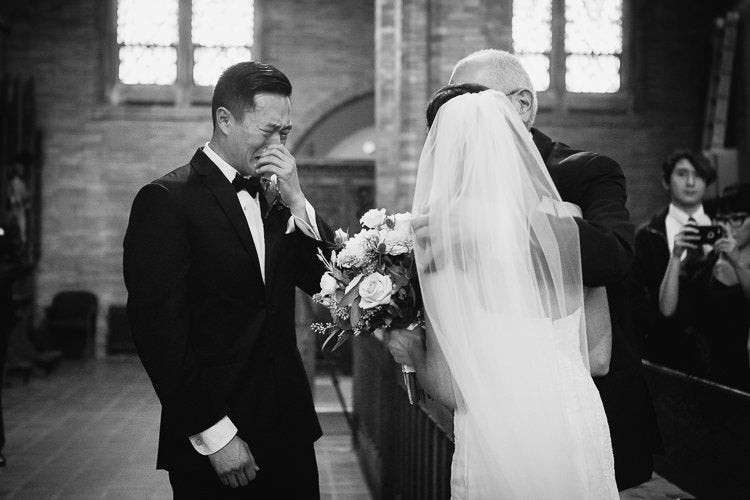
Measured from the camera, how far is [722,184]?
10.3 metres

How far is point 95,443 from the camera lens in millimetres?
6773

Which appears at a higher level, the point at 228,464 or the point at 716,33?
the point at 716,33

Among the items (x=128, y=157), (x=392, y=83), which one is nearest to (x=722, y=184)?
(x=392, y=83)

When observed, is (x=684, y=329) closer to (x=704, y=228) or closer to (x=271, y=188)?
(x=704, y=228)

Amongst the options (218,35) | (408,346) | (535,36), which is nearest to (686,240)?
(408,346)

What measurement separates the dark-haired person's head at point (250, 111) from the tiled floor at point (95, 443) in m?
3.29

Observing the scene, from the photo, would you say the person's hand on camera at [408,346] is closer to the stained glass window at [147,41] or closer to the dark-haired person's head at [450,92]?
the dark-haired person's head at [450,92]

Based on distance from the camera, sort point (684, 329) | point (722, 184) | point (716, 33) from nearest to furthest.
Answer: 1. point (684, 329)
2. point (722, 184)
3. point (716, 33)

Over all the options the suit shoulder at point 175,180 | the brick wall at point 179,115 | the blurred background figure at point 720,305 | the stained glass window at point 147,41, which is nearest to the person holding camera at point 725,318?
the blurred background figure at point 720,305

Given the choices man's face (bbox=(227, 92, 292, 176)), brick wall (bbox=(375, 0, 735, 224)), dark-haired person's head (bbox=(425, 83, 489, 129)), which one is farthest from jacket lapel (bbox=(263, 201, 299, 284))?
brick wall (bbox=(375, 0, 735, 224))

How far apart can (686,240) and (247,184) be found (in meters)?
2.59

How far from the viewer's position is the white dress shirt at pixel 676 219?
4648mm

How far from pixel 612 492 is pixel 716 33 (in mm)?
11859

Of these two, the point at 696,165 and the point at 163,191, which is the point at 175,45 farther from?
the point at 163,191
